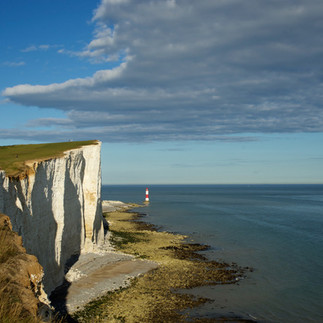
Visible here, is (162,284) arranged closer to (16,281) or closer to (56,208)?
(56,208)

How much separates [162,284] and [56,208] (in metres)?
9.01

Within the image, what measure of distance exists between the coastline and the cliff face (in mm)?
3635

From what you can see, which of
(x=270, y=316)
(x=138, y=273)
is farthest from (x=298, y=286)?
(x=138, y=273)

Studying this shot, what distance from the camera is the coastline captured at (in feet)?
56.9

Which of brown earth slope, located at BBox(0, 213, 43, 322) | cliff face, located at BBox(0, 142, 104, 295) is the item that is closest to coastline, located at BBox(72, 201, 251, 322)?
cliff face, located at BBox(0, 142, 104, 295)

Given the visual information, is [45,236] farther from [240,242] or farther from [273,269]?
[240,242]

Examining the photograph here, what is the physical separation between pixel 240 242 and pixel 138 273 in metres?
18.8

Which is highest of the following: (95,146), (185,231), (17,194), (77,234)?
(95,146)

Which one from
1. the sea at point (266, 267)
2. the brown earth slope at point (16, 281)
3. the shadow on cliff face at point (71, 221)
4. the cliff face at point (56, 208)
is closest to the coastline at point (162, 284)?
the sea at point (266, 267)

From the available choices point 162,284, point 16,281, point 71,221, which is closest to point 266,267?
point 162,284

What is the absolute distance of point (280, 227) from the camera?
50844 millimetres

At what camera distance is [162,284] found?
22328 millimetres

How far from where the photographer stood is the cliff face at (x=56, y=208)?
51.3 feet

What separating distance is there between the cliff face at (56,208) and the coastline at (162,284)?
3635 mm
